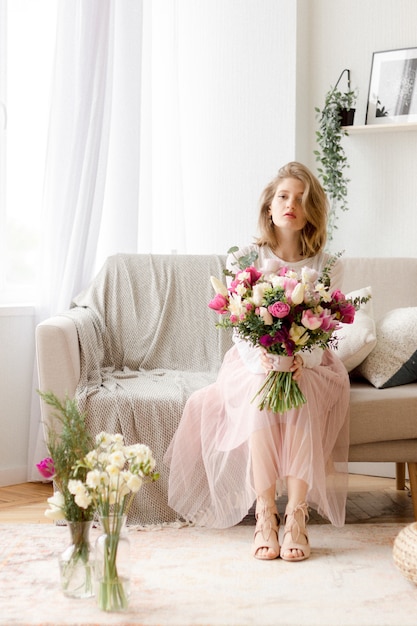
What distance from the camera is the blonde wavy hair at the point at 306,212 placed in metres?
2.88

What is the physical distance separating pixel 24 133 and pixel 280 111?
1.21 meters

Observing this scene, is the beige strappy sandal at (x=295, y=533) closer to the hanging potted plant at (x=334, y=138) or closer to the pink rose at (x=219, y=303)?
the pink rose at (x=219, y=303)

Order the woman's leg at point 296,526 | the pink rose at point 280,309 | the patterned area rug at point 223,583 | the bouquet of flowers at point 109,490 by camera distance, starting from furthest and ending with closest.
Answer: the woman's leg at point 296,526, the pink rose at point 280,309, the patterned area rug at point 223,583, the bouquet of flowers at point 109,490

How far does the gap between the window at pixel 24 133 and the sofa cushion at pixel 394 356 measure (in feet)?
5.26

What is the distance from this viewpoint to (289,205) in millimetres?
2850

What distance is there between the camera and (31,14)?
3846 millimetres

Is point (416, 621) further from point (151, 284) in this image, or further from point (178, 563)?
point (151, 284)

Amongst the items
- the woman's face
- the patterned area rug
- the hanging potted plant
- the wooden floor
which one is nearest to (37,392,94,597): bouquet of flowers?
the patterned area rug

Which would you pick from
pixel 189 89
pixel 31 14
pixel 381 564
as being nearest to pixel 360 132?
pixel 189 89

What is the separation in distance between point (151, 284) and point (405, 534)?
1.57m

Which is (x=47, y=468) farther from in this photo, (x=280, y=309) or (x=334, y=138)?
(x=334, y=138)

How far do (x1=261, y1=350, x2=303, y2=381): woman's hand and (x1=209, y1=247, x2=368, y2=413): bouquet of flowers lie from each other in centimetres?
2

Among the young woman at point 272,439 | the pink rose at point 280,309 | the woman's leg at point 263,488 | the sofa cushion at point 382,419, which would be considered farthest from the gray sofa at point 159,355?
the pink rose at point 280,309

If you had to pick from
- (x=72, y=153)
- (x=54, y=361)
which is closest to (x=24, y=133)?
(x=72, y=153)
